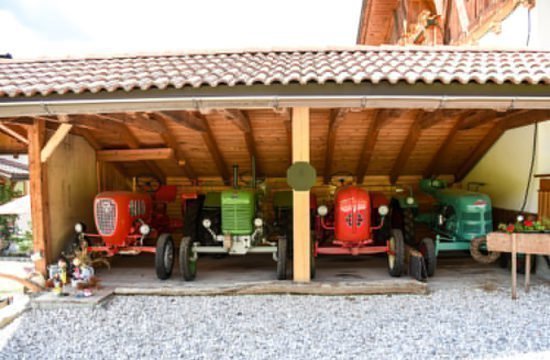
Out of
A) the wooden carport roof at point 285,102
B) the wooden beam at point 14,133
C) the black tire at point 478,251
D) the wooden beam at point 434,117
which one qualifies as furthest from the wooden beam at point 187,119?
the black tire at point 478,251

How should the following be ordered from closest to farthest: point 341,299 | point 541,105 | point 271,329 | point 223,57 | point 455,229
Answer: point 271,329, point 541,105, point 341,299, point 223,57, point 455,229

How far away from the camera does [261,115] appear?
→ 200 inches

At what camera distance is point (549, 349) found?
2.77 meters

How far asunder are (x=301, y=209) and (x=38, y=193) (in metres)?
3.10

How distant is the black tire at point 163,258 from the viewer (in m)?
4.30

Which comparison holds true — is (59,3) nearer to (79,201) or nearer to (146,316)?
(79,201)

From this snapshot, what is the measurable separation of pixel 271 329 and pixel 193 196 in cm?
291

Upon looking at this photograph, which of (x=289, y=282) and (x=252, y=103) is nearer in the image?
(x=252, y=103)

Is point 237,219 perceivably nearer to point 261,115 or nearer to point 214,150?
point 261,115

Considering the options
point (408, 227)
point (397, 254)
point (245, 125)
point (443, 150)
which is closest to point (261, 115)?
point (245, 125)

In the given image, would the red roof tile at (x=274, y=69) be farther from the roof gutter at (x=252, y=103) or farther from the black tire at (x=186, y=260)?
the black tire at (x=186, y=260)

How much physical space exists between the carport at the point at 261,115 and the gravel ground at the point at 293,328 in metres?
0.78

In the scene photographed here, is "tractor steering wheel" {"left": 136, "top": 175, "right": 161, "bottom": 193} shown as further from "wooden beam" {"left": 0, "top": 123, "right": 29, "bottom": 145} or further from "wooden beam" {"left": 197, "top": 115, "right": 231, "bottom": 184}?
"wooden beam" {"left": 0, "top": 123, "right": 29, "bottom": 145}

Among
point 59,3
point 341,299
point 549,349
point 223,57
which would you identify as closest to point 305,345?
point 341,299
